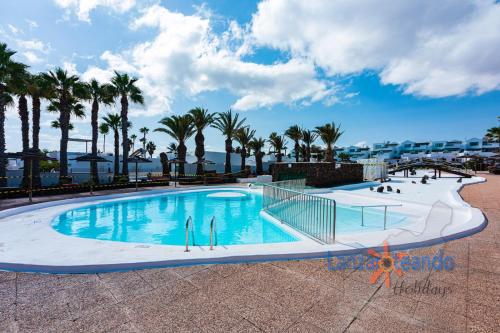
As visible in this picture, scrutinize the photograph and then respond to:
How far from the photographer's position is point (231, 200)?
1517 cm

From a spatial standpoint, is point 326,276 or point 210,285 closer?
point 210,285

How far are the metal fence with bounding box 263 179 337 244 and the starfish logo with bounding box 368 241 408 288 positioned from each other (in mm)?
1025

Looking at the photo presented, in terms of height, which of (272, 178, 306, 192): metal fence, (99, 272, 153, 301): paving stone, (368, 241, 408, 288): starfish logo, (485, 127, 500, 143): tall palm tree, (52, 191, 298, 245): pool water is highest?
(485, 127, 500, 143): tall palm tree

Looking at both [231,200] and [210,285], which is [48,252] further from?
[231,200]

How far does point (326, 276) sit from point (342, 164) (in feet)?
66.0

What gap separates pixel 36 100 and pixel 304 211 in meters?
23.2

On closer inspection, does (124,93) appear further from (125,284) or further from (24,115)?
(125,284)

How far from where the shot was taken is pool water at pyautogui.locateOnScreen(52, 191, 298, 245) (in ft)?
26.9

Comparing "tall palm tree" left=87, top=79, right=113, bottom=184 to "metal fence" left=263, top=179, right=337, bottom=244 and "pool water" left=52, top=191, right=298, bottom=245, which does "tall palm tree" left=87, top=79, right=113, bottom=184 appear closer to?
"pool water" left=52, top=191, right=298, bottom=245

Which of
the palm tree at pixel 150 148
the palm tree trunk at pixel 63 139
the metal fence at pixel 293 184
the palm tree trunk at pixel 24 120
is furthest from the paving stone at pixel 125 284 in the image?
the palm tree at pixel 150 148

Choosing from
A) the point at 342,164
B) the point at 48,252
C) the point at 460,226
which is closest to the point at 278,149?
the point at 342,164

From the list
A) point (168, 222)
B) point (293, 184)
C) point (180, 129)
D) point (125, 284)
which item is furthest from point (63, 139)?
point (125, 284)

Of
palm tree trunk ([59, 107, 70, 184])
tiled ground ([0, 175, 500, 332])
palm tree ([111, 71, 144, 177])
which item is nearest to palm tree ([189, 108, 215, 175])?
palm tree ([111, 71, 144, 177])

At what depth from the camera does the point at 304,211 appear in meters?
7.04
